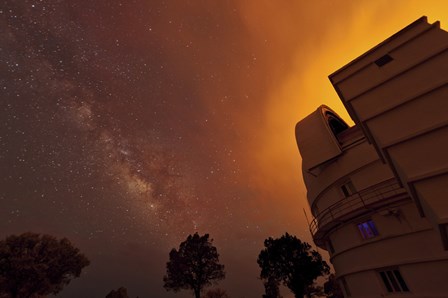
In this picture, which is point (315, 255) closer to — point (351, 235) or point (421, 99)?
point (351, 235)

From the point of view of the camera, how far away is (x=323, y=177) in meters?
19.4

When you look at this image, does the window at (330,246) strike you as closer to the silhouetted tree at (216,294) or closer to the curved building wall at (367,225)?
the curved building wall at (367,225)

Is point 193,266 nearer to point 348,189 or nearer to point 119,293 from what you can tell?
point 348,189

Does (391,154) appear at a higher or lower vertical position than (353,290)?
higher

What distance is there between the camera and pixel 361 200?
52.1ft

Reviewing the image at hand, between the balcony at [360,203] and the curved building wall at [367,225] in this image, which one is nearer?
the curved building wall at [367,225]

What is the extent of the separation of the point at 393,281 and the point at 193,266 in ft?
87.3

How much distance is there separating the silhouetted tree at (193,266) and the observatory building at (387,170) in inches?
757

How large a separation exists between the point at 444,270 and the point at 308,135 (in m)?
12.4

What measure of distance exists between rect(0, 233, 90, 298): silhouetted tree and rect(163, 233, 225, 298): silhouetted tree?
12019 millimetres

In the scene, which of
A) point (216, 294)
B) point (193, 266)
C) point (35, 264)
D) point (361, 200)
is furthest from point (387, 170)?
point (216, 294)

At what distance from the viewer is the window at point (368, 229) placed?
15.6 m

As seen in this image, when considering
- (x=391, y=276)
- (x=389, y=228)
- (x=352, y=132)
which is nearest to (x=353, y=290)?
(x=391, y=276)

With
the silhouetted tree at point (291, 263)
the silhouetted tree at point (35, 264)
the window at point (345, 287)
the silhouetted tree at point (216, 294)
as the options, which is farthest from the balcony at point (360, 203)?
the silhouetted tree at point (216, 294)
